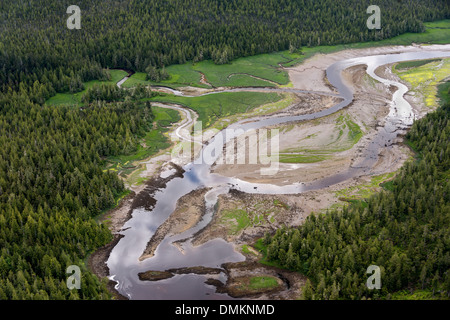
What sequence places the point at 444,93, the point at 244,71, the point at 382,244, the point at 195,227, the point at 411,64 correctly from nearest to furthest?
the point at 382,244, the point at 195,227, the point at 444,93, the point at 244,71, the point at 411,64

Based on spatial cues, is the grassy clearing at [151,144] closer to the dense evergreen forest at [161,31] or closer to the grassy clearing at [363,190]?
the dense evergreen forest at [161,31]

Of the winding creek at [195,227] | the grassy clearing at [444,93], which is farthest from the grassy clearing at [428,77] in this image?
the winding creek at [195,227]

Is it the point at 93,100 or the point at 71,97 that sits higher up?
the point at 71,97

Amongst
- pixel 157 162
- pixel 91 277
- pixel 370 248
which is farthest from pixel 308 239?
pixel 157 162

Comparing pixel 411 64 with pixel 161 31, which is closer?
pixel 411 64

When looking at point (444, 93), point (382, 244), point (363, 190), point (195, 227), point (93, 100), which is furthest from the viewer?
point (444, 93)

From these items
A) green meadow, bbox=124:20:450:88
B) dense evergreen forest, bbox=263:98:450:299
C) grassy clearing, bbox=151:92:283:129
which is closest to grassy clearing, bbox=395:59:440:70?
green meadow, bbox=124:20:450:88

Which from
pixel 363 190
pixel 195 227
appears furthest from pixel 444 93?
pixel 195 227

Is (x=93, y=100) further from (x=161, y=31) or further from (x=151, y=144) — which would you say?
(x=161, y=31)
